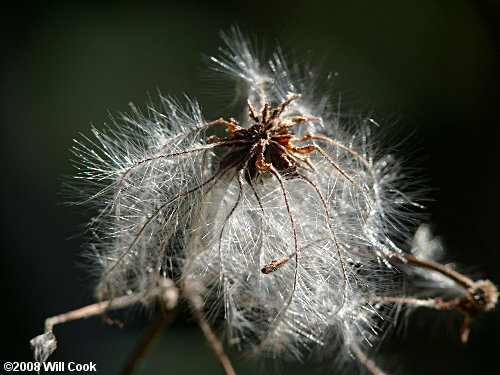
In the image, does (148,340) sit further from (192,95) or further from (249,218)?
(192,95)

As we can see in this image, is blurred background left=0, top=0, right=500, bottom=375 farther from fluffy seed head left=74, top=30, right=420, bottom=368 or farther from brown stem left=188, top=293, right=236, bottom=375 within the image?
fluffy seed head left=74, top=30, right=420, bottom=368

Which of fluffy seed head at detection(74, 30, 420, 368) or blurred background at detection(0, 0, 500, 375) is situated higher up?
blurred background at detection(0, 0, 500, 375)

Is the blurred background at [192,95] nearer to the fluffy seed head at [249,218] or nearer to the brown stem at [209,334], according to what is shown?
the brown stem at [209,334]

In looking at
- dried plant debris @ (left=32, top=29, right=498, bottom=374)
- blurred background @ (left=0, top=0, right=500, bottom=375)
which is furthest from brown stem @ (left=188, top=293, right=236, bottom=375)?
blurred background @ (left=0, top=0, right=500, bottom=375)

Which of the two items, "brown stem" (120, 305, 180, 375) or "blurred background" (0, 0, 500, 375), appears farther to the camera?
"blurred background" (0, 0, 500, 375)

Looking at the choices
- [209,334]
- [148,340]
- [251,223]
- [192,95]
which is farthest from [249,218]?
[192,95]

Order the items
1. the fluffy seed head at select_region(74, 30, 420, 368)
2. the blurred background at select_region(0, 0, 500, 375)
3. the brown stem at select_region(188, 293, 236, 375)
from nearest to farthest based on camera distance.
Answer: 1. the fluffy seed head at select_region(74, 30, 420, 368)
2. the brown stem at select_region(188, 293, 236, 375)
3. the blurred background at select_region(0, 0, 500, 375)
